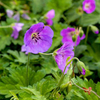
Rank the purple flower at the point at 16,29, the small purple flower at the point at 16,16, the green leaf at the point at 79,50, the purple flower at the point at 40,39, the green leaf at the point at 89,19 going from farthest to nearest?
the small purple flower at the point at 16,16
the green leaf at the point at 89,19
the purple flower at the point at 16,29
the green leaf at the point at 79,50
the purple flower at the point at 40,39

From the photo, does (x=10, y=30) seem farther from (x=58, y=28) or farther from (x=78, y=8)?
(x=78, y=8)

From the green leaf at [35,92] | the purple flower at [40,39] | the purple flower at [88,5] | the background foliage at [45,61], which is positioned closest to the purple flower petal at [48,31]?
the purple flower at [40,39]

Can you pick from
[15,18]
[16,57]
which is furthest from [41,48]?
[15,18]

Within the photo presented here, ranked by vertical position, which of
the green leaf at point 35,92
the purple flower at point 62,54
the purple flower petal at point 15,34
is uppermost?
the purple flower petal at point 15,34

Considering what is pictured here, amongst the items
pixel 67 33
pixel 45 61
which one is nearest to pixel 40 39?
pixel 45 61

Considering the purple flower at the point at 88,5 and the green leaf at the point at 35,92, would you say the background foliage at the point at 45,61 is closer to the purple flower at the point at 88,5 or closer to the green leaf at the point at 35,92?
the green leaf at the point at 35,92

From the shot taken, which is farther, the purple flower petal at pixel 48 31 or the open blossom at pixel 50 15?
the open blossom at pixel 50 15

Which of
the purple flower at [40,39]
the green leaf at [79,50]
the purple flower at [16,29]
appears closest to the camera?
the purple flower at [40,39]

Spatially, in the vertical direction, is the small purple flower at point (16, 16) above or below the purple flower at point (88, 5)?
below

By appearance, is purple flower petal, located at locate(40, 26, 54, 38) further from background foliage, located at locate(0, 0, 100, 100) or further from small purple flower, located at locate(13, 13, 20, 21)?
small purple flower, located at locate(13, 13, 20, 21)
